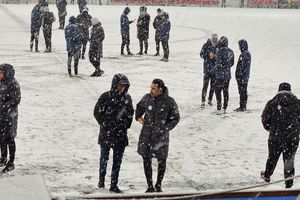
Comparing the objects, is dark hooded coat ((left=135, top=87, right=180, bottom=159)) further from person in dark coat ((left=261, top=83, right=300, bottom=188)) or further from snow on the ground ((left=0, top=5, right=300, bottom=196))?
person in dark coat ((left=261, top=83, right=300, bottom=188))

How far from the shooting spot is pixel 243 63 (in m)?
11.0

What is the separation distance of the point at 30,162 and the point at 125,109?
2.16 m

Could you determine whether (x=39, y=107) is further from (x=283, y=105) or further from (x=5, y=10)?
(x=5, y=10)

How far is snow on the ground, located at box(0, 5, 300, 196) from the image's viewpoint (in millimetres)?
7773

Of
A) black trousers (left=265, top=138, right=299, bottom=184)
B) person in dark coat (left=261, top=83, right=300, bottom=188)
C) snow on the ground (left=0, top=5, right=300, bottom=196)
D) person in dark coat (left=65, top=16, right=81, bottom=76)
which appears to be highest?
person in dark coat (left=65, top=16, right=81, bottom=76)

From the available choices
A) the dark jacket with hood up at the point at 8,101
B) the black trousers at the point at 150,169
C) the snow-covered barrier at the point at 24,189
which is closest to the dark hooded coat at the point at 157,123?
the black trousers at the point at 150,169

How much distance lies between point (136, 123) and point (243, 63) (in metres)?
2.67

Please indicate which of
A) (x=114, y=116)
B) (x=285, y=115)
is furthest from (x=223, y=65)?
(x=114, y=116)

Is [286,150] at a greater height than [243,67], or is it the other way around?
[243,67]

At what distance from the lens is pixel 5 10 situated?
35531mm

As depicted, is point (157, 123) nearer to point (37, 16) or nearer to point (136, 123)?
point (136, 123)

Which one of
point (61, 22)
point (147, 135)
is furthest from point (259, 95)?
point (61, 22)

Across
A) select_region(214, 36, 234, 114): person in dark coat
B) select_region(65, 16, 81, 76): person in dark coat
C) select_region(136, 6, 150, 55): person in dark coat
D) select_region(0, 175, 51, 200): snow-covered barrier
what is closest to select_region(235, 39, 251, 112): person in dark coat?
select_region(214, 36, 234, 114): person in dark coat

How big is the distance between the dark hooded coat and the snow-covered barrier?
8.82ft
